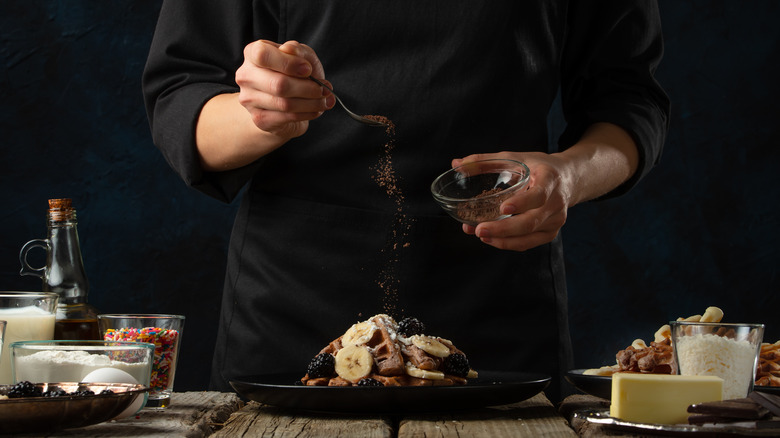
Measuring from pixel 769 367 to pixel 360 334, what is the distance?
2.00ft

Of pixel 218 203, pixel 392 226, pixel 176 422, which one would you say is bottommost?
→ pixel 176 422

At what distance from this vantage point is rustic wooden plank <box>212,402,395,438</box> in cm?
95

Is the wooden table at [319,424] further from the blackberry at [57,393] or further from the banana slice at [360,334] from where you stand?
the banana slice at [360,334]

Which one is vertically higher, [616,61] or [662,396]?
[616,61]

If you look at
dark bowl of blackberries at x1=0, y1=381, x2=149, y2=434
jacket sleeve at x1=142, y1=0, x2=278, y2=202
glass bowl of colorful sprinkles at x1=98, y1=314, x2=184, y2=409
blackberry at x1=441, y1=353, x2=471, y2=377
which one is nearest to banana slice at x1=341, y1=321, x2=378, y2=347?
blackberry at x1=441, y1=353, x2=471, y2=377

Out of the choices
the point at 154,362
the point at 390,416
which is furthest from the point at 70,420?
the point at 390,416

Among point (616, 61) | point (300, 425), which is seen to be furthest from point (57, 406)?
point (616, 61)

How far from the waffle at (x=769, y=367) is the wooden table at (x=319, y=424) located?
0.31 metres

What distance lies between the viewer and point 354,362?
1.19 m

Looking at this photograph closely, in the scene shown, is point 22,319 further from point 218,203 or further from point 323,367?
point 218,203

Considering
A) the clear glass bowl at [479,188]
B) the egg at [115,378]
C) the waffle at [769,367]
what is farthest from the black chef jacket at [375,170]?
the egg at [115,378]

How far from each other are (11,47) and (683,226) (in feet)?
8.09

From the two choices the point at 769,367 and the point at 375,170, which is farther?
the point at 375,170

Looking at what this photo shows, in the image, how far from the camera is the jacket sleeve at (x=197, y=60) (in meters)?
1.63
